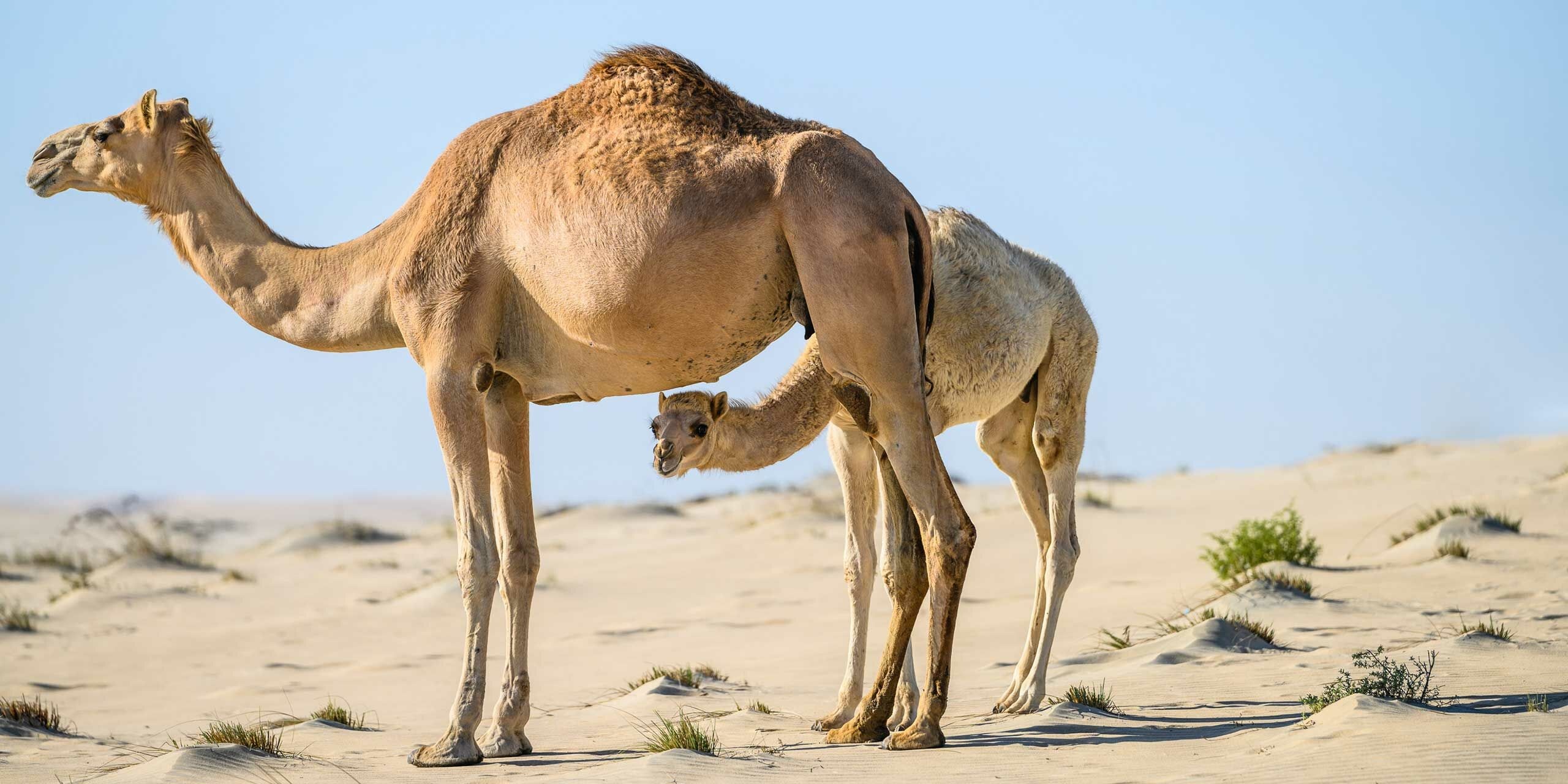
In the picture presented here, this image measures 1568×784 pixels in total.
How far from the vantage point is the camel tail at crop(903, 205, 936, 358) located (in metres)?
6.92

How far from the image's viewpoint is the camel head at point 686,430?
24.6 feet

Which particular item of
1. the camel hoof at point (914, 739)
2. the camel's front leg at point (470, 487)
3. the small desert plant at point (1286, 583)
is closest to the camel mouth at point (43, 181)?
the camel's front leg at point (470, 487)

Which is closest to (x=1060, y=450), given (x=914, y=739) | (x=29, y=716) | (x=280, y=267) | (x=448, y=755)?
(x=914, y=739)

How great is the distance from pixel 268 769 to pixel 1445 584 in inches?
391

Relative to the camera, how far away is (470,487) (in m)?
7.06

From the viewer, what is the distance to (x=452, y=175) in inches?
288

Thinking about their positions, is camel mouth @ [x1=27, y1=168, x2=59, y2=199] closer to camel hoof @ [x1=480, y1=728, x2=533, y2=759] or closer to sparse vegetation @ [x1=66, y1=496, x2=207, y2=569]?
camel hoof @ [x1=480, y1=728, x2=533, y2=759]

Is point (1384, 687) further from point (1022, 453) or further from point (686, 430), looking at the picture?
point (686, 430)

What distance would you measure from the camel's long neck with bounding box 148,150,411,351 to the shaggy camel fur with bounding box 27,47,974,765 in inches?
0.5

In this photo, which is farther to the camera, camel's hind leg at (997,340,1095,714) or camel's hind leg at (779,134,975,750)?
camel's hind leg at (997,340,1095,714)

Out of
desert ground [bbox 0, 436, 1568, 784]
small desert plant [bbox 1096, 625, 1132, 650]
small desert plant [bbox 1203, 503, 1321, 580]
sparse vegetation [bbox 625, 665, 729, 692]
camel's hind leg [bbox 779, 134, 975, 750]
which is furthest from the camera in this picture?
small desert plant [bbox 1203, 503, 1321, 580]

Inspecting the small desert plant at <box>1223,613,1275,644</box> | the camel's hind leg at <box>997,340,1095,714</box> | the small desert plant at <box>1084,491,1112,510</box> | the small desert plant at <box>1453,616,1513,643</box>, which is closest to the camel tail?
the camel's hind leg at <box>997,340,1095,714</box>

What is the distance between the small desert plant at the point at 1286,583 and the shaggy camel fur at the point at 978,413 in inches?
148

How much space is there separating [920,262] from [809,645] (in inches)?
267
